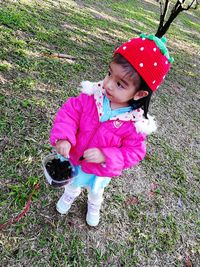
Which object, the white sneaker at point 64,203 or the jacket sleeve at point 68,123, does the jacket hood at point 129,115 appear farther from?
the white sneaker at point 64,203

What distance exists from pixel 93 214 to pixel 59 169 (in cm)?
68

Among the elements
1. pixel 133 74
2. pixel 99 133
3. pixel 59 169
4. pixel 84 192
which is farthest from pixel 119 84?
pixel 84 192

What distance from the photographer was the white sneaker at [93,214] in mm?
2430

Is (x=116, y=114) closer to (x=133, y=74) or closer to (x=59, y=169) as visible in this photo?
(x=133, y=74)

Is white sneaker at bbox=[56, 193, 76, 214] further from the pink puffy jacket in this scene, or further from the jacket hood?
the jacket hood

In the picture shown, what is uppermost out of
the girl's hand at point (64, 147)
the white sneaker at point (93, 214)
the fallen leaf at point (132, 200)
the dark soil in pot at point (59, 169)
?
the girl's hand at point (64, 147)

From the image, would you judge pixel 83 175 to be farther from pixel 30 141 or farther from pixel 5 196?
pixel 30 141

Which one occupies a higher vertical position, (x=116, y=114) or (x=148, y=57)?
(x=148, y=57)

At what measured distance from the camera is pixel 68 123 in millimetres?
1880

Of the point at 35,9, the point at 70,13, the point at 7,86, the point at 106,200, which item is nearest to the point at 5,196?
the point at 106,200

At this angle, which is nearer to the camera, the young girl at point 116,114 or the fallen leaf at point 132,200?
the young girl at point 116,114

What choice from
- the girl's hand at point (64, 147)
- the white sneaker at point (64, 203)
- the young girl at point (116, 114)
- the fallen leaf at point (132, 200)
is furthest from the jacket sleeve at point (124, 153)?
the fallen leaf at point (132, 200)

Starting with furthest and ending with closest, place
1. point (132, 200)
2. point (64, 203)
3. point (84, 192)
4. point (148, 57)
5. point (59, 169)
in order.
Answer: point (132, 200) → point (84, 192) → point (64, 203) → point (59, 169) → point (148, 57)

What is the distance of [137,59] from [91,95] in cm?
38
